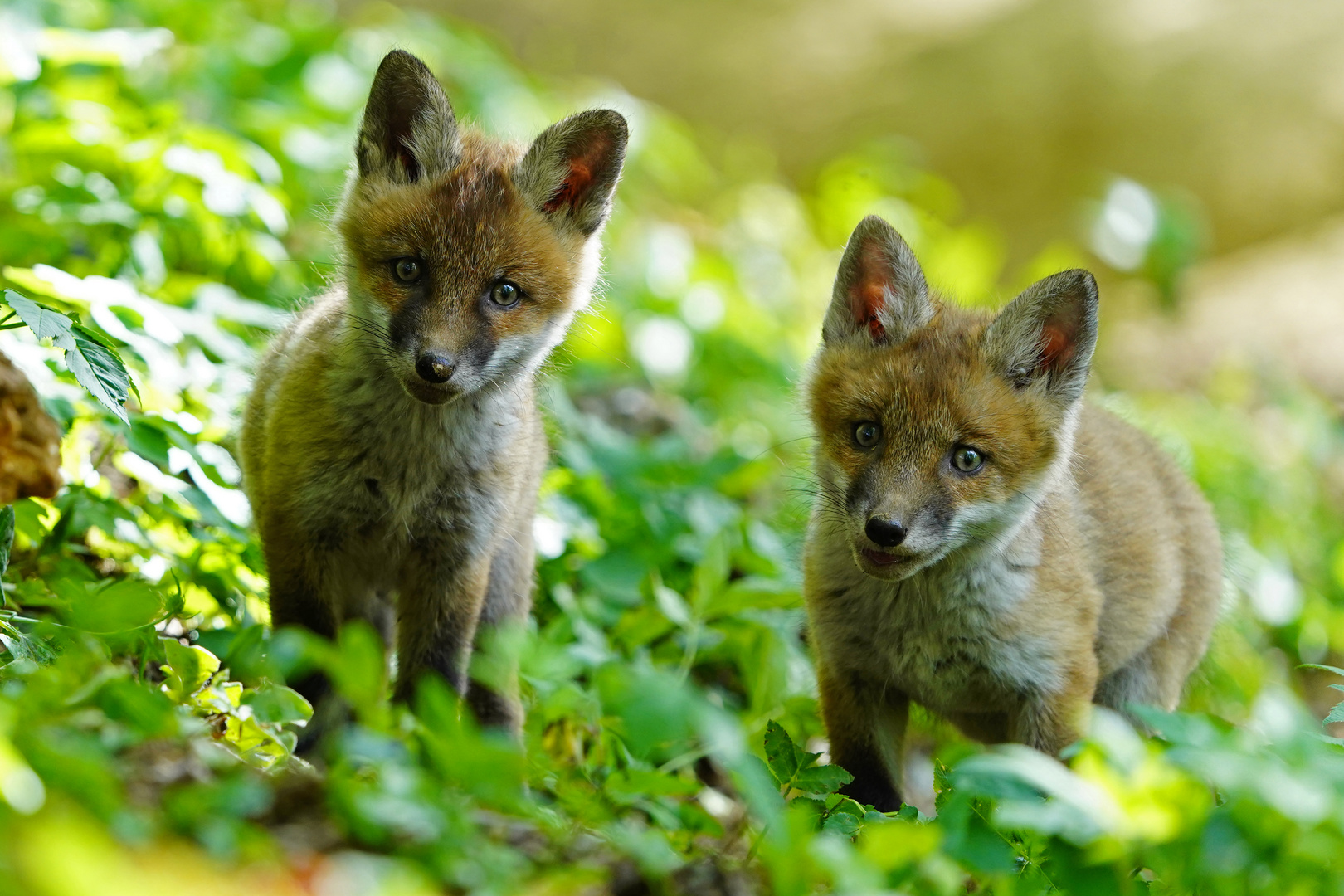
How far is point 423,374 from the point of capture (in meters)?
3.82

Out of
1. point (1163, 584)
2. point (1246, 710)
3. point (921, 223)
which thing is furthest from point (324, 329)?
point (921, 223)

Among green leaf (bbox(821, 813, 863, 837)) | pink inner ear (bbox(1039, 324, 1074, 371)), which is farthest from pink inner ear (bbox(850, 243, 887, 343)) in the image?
green leaf (bbox(821, 813, 863, 837))

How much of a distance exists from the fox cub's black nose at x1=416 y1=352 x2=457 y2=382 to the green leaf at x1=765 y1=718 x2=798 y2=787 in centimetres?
142

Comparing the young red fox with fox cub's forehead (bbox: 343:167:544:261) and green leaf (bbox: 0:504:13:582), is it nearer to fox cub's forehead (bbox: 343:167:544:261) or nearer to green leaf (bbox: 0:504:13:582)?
fox cub's forehead (bbox: 343:167:544:261)

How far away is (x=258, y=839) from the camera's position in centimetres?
221

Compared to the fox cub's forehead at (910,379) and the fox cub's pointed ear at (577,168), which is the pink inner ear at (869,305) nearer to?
the fox cub's forehead at (910,379)

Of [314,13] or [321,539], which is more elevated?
[314,13]

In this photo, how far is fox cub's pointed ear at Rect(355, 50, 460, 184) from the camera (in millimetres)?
4316

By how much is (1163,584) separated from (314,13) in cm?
816

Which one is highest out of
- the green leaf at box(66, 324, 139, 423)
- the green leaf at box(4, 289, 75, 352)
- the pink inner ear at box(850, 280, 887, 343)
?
the pink inner ear at box(850, 280, 887, 343)

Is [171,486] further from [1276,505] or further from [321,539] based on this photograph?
[1276,505]

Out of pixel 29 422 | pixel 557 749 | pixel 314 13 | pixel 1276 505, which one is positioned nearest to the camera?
pixel 29 422

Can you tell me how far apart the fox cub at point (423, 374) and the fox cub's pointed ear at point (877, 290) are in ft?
2.93

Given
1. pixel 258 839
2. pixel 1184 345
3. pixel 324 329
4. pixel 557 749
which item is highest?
pixel 1184 345
